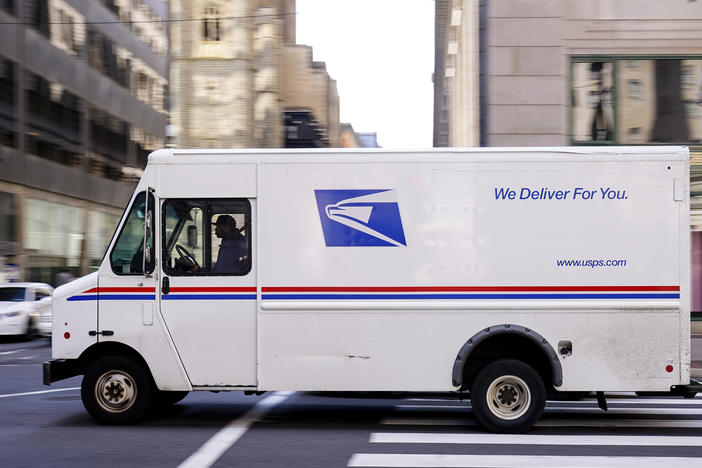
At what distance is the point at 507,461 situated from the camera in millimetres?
7543

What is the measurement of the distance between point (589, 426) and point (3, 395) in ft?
25.2

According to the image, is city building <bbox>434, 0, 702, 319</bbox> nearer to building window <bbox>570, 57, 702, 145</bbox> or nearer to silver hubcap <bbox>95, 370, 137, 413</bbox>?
building window <bbox>570, 57, 702, 145</bbox>

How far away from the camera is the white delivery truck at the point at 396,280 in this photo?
8766 millimetres

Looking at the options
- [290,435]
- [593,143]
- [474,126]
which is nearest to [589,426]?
[290,435]

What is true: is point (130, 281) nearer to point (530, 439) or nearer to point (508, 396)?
point (508, 396)

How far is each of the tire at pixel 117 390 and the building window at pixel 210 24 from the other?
6672 centimetres

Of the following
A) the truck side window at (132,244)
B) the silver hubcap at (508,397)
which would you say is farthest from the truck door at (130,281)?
the silver hubcap at (508,397)

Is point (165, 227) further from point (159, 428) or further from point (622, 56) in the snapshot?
point (622, 56)

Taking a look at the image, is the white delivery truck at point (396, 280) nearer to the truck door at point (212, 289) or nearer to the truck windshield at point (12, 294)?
the truck door at point (212, 289)

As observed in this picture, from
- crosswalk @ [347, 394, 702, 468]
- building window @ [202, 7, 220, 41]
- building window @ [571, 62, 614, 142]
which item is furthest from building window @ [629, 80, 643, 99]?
building window @ [202, 7, 220, 41]

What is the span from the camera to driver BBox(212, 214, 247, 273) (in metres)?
9.05

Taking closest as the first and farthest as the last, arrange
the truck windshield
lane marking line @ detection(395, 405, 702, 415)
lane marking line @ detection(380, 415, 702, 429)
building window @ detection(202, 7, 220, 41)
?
lane marking line @ detection(380, 415, 702, 429)
lane marking line @ detection(395, 405, 702, 415)
the truck windshield
building window @ detection(202, 7, 220, 41)

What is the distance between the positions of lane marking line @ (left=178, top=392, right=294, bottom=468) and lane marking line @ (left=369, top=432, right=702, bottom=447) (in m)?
1.37

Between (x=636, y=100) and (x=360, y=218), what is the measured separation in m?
11.0
